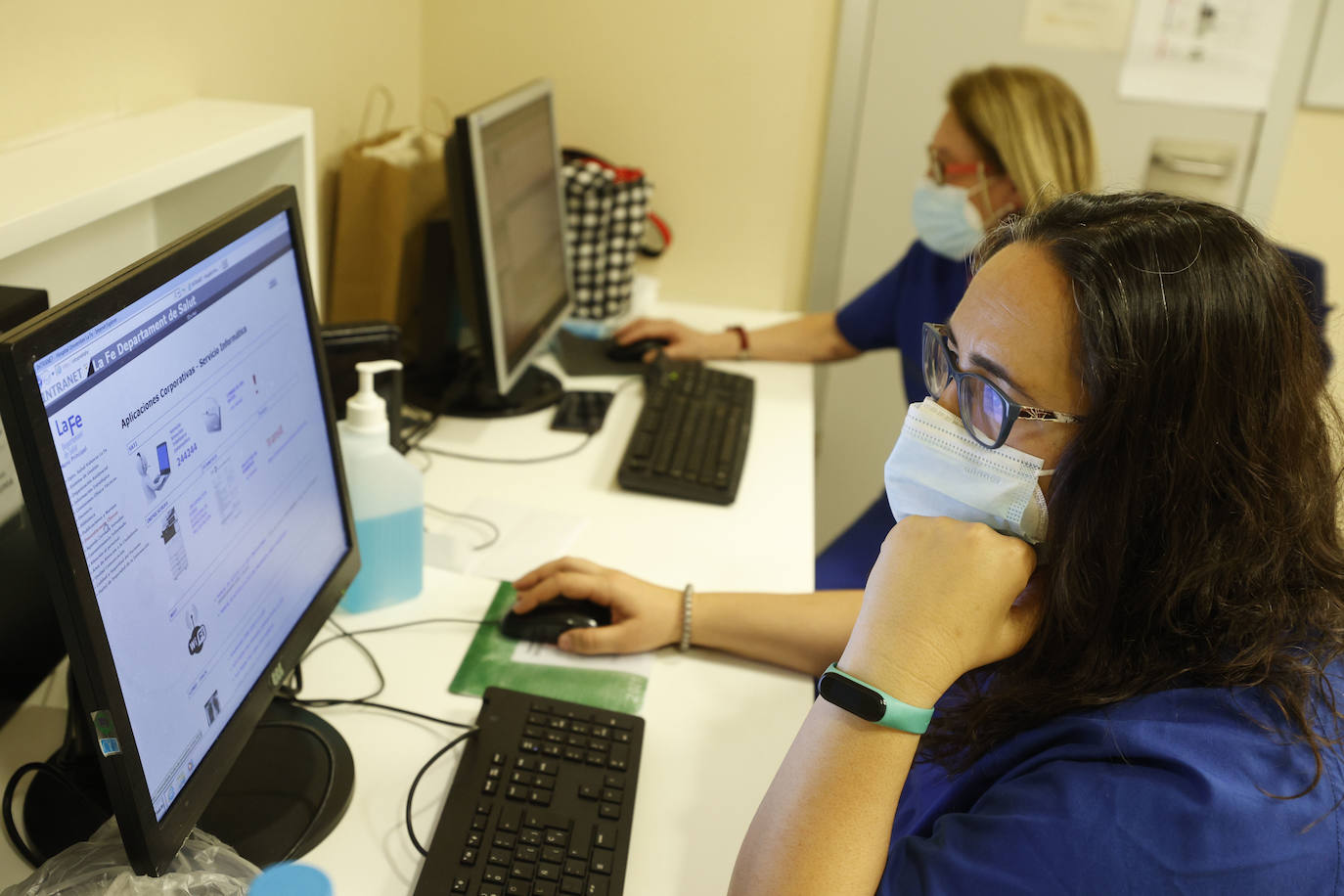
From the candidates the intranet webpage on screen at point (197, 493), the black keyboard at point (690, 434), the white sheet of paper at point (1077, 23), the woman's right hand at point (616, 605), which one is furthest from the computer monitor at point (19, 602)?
the white sheet of paper at point (1077, 23)

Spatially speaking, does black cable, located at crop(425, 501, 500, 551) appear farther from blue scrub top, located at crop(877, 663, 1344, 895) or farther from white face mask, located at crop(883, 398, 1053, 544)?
blue scrub top, located at crop(877, 663, 1344, 895)

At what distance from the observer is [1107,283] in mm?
740

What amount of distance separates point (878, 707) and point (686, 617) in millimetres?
358

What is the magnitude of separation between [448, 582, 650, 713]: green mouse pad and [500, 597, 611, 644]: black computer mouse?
0.02 m

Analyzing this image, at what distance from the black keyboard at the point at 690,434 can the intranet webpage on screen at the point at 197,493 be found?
1.89 feet

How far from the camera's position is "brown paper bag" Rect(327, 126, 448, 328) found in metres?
1.69

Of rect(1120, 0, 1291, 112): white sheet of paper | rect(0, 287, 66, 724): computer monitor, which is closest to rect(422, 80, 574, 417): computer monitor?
rect(0, 287, 66, 724): computer monitor

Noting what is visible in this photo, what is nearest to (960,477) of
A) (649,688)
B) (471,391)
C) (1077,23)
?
(649,688)

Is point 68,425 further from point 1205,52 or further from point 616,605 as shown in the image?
point 1205,52

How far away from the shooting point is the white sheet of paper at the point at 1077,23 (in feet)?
6.92

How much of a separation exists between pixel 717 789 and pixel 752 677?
17cm

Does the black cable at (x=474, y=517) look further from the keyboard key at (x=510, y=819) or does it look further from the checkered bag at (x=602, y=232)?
the checkered bag at (x=602, y=232)

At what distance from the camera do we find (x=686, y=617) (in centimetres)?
109

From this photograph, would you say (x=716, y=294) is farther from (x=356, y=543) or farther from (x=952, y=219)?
(x=356, y=543)
